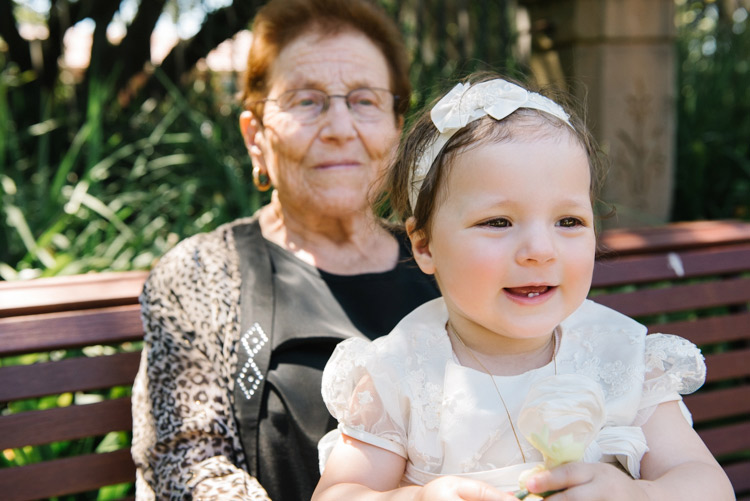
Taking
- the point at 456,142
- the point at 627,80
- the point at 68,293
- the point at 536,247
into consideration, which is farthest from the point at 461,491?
the point at 627,80

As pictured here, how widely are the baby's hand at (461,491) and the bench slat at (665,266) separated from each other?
1.42 m

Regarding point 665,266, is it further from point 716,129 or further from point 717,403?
point 716,129

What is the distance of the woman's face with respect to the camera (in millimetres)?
2303

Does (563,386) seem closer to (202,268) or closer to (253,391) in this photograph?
(253,391)

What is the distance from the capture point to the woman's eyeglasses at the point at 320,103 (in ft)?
7.67

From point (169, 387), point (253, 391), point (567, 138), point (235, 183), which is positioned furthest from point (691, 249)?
point (235, 183)

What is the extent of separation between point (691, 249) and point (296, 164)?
1525 mm

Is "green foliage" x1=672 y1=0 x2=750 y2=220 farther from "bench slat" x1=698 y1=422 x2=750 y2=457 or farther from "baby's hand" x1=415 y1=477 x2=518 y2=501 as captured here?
"baby's hand" x1=415 y1=477 x2=518 y2=501

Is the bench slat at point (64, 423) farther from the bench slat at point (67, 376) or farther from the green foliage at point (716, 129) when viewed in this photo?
the green foliage at point (716, 129)

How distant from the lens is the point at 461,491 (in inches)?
50.9

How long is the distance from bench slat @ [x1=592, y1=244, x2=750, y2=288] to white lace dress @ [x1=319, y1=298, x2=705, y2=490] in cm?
100

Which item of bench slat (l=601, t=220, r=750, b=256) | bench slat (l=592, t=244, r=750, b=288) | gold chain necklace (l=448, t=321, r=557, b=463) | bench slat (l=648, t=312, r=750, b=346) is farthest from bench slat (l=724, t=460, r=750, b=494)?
gold chain necklace (l=448, t=321, r=557, b=463)

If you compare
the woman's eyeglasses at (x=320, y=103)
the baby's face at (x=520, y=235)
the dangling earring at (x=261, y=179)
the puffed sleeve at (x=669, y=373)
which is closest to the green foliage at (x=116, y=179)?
the dangling earring at (x=261, y=179)

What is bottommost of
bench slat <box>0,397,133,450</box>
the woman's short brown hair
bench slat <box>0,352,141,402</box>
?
bench slat <box>0,397,133,450</box>
